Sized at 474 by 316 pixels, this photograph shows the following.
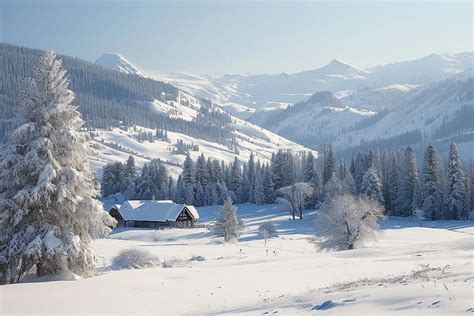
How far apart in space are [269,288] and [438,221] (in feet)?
241

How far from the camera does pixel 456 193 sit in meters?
83.2

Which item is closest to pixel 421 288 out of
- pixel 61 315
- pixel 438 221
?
pixel 61 315

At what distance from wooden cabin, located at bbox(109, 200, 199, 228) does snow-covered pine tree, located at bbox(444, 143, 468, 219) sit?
49.5 metres

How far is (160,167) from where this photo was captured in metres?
132

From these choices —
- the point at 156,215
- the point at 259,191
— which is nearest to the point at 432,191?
the point at 259,191

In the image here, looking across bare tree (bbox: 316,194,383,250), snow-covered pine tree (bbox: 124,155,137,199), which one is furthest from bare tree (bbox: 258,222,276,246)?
snow-covered pine tree (bbox: 124,155,137,199)

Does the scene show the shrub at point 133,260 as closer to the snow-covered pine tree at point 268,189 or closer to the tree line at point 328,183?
the tree line at point 328,183

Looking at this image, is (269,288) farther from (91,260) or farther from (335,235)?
(335,235)

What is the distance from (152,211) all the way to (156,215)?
1831mm

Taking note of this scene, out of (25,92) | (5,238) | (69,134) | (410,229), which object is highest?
(25,92)

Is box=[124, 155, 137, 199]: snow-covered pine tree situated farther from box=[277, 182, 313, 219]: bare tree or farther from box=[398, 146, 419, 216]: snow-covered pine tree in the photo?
box=[398, 146, 419, 216]: snow-covered pine tree

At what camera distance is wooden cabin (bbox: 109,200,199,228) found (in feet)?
325

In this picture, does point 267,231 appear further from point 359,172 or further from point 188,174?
point 188,174

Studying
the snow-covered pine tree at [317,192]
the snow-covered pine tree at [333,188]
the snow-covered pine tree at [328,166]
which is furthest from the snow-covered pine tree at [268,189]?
the snow-covered pine tree at [333,188]
